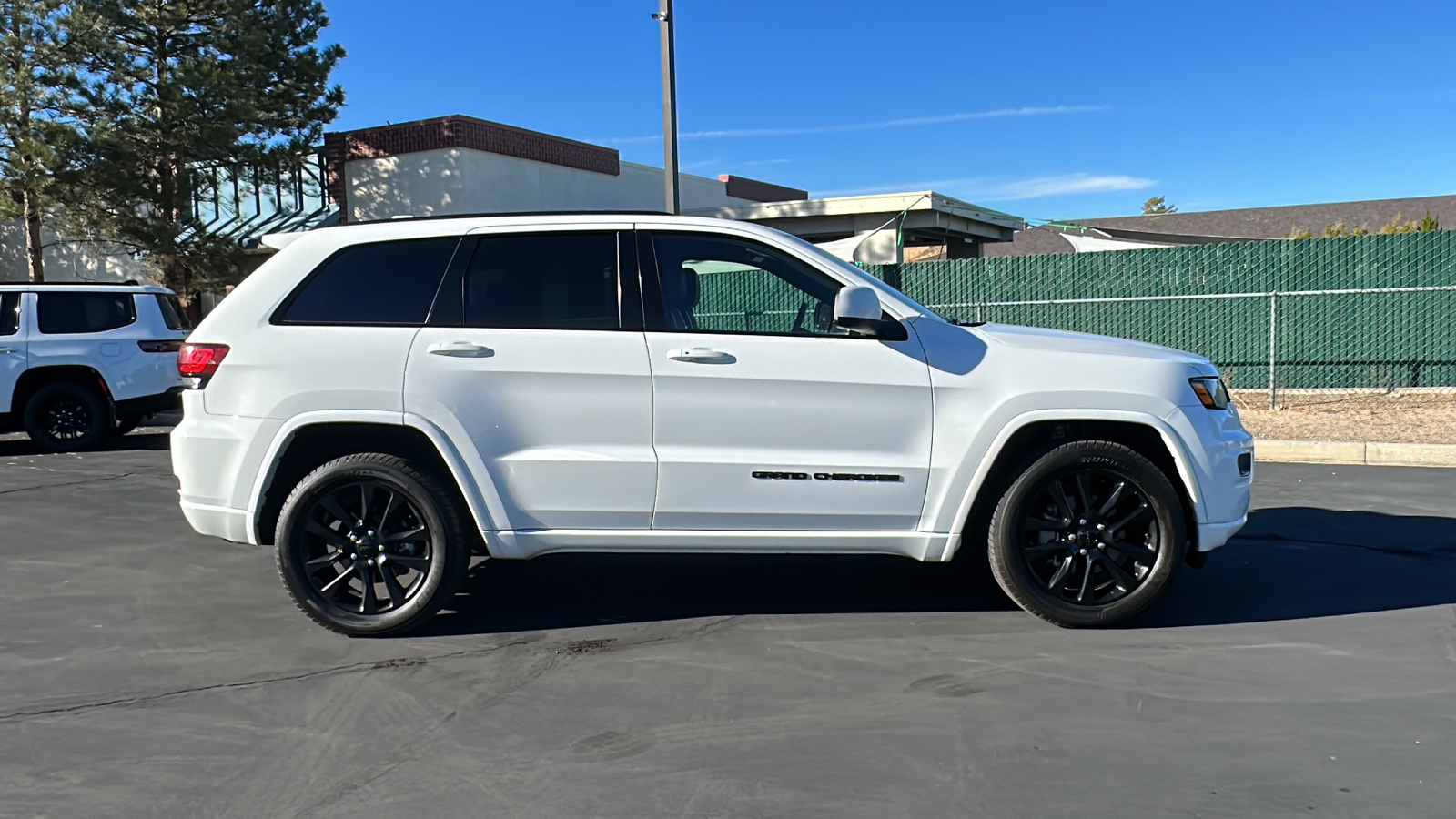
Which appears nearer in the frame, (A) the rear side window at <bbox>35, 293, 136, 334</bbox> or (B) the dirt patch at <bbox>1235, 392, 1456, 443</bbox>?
(B) the dirt patch at <bbox>1235, 392, 1456, 443</bbox>

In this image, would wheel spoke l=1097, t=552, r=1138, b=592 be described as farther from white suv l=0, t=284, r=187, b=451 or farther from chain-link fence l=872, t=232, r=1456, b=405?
white suv l=0, t=284, r=187, b=451

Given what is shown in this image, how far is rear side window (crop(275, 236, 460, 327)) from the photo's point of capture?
4.91 meters

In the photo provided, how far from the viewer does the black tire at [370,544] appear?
4793 millimetres

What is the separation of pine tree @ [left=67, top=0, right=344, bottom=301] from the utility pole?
1053 cm

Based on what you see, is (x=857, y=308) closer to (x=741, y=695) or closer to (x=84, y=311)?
(x=741, y=695)

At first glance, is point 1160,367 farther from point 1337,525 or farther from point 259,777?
point 259,777

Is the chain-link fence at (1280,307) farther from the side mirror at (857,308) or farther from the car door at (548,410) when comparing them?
the car door at (548,410)

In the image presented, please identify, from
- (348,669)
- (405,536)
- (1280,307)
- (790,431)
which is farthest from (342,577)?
(1280,307)

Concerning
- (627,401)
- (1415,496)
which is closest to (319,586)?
(627,401)

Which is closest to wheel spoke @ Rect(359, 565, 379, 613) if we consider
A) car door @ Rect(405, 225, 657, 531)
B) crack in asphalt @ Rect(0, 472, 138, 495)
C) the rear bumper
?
car door @ Rect(405, 225, 657, 531)

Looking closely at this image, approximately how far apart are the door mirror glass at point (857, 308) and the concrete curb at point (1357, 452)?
650 cm

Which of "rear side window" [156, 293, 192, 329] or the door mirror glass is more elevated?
"rear side window" [156, 293, 192, 329]

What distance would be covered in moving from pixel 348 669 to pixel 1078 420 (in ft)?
10.8

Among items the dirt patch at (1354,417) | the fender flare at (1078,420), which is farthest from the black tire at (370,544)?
the dirt patch at (1354,417)
